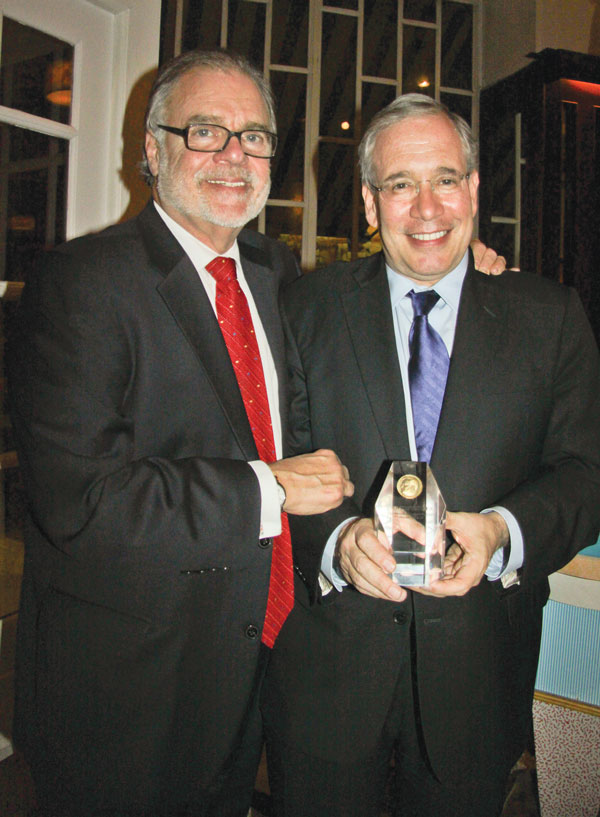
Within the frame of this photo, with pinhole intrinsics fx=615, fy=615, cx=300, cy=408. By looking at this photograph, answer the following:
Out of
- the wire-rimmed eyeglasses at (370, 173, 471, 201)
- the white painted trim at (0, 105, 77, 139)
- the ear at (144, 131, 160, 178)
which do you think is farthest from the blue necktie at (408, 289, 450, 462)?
the white painted trim at (0, 105, 77, 139)

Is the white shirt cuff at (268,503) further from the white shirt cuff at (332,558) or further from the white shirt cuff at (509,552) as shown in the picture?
the white shirt cuff at (509,552)

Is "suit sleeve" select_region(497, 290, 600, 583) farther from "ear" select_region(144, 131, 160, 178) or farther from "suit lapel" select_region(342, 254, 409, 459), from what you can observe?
"ear" select_region(144, 131, 160, 178)

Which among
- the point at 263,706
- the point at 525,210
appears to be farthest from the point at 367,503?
the point at 525,210

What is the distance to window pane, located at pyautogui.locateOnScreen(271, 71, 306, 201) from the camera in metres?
4.18

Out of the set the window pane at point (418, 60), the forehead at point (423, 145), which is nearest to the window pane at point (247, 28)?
the window pane at point (418, 60)

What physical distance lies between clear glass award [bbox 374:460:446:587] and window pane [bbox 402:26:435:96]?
Result: 4.16 metres

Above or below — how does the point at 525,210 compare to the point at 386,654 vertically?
above

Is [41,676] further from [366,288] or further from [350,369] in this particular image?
[366,288]

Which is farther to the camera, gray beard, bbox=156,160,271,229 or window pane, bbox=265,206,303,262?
window pane, bbox=265,206,303,262

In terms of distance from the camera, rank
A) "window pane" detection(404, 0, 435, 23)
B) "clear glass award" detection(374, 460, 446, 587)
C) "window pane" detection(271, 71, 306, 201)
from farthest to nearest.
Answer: "window pane" detection(404, 0, 435, 23)
"window pane" detection(271, 71, 306, 201)
"clear glass award" detection(374, 460, 446, 587)

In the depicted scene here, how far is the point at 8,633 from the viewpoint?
2.20m

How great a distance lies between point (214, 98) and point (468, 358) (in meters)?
0.81

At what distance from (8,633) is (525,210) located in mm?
3668

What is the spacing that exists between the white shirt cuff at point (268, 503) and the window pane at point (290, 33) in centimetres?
387
